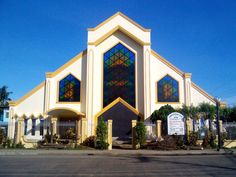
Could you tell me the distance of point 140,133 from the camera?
23.8m

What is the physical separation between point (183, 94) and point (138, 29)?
896 cm

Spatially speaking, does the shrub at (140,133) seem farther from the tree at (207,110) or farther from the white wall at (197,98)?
the white wall at (197,98)

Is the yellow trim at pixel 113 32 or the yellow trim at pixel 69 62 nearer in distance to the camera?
the yellow trim at pixel 113 32

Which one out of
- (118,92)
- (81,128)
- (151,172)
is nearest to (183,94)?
(118,92)

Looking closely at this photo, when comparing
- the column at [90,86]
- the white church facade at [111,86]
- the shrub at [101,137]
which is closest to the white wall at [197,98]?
the white church facade at [111,86]

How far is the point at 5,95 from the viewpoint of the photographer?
60.3m

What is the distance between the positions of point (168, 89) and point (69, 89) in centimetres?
1105

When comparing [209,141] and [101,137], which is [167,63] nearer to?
[209,141]

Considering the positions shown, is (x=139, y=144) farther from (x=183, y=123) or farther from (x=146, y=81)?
(x=146, y=81)

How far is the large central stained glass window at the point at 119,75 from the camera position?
3241 centimetres

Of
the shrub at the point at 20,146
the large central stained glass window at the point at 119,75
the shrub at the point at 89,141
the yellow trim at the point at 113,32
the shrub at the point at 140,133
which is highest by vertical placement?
the yellow trim at the point at 113,32

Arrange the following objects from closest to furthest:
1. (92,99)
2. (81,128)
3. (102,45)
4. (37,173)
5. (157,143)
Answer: (37,173)
(157,143)
(81,128)
(92,99)
(102,45)

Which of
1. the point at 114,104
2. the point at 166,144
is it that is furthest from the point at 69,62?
the point at 166,144

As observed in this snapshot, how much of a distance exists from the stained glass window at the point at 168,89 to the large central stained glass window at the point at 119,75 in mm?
2993
